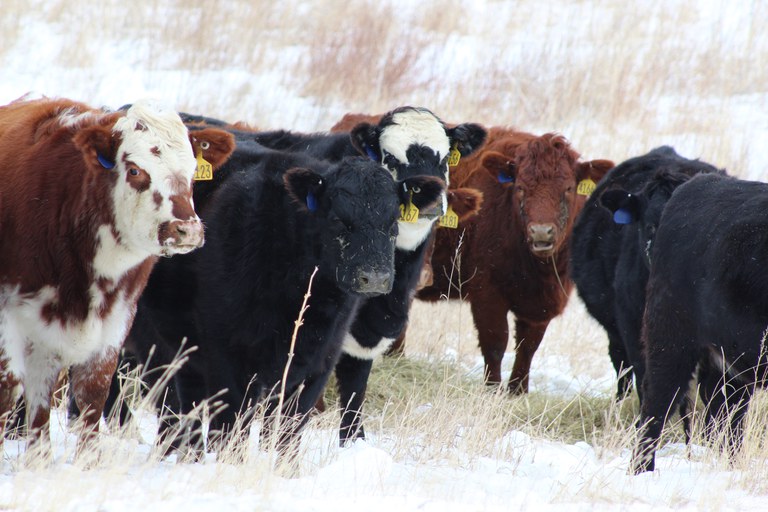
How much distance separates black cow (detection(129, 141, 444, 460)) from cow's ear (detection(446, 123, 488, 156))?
1.97 metres

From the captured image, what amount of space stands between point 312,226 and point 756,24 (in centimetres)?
1724

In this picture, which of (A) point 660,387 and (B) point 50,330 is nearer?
(B) point 50,330

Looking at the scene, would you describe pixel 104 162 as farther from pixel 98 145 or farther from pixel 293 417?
pixel 293 417

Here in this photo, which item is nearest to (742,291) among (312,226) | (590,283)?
(312,226)

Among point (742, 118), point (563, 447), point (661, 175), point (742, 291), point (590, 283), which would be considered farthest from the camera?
point (742, 118)

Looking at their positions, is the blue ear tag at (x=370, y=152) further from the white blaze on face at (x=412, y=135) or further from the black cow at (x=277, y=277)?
the black cow at (x=277, y=277)

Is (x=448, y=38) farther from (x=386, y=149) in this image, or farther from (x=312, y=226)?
(x=312, y=226)

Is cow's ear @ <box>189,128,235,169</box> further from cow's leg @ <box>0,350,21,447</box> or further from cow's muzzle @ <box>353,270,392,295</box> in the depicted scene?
cow's leg @ <box>0,350,21,447</box>

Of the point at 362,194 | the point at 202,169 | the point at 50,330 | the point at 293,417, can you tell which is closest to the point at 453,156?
the point at 362,194

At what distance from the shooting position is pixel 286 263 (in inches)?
214

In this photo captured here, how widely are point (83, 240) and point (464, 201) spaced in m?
3.36

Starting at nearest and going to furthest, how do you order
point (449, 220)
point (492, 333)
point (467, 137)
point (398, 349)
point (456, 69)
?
point (449, 220) < point (467, 137) < point (492, 333) < point (398, 349) < point (456, 69)

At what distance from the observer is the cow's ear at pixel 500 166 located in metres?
8.87

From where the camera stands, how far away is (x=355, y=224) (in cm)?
548
